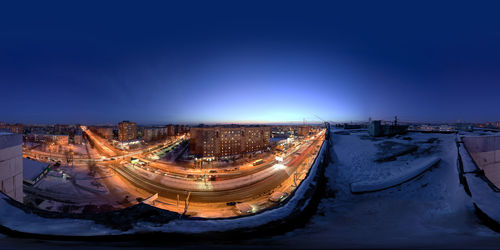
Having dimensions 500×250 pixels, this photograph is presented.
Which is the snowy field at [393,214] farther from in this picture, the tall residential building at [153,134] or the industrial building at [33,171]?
the tall residential building at [153,134]

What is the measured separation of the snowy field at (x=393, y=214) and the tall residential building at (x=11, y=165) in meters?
4.69

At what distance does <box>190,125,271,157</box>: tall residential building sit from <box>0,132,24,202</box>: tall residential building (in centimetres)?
3952

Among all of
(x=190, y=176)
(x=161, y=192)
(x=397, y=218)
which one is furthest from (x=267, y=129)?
(x=397, y=218)

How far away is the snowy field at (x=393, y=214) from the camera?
2527 mm

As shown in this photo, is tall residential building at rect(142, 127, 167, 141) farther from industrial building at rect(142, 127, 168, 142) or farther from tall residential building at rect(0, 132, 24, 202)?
tall residential building at rect(0, 132, 24, 202)

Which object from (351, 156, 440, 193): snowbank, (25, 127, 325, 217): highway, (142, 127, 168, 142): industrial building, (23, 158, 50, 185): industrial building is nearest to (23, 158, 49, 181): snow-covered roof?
(23, 158, 50, 185): industrial building

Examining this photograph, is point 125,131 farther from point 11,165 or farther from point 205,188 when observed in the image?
point 11,165

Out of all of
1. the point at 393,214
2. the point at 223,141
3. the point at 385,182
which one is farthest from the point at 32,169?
the point at 223,141

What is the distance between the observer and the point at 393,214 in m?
3.78

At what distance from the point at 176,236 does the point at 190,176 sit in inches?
947

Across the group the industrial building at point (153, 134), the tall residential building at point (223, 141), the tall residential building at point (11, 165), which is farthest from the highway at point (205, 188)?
the industrial building at point (153, 134)

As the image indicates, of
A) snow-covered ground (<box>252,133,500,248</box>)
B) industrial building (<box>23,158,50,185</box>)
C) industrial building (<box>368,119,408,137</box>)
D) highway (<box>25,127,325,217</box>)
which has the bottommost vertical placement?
highway (<box>25,127,325,217</box>)

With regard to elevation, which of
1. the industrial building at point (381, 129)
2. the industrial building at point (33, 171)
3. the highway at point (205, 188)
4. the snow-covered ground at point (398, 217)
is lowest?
the highway at point (205, 188)

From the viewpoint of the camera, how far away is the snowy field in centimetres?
253
